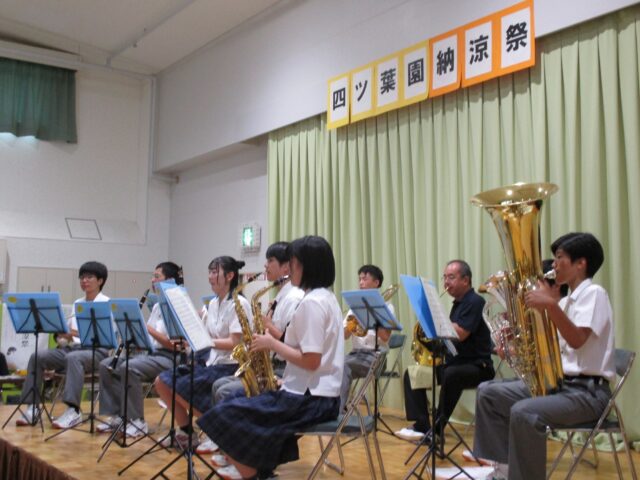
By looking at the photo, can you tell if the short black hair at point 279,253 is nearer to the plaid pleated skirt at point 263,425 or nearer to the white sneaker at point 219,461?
the white sneaker at point 219,461

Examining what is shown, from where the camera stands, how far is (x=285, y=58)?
845 centimetres

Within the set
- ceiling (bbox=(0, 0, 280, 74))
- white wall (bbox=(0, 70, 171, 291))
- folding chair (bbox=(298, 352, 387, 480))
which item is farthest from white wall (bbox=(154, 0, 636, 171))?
folding chair (bbox=(298, 352, 387, 480))

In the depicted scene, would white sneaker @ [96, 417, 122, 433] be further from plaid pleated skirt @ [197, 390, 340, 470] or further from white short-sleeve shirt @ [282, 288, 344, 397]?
white short-sleeve shirt @ [282, 288, 344, 397]

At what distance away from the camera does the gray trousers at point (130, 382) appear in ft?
17.0

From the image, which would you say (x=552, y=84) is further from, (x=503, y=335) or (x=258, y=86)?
(x=258, y=86)

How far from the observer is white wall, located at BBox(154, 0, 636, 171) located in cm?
632

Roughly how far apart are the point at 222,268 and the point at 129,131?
7.34 meters

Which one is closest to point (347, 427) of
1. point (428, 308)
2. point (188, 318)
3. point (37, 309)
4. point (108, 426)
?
point (428, 308)

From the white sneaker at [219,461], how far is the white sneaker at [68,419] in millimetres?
1710

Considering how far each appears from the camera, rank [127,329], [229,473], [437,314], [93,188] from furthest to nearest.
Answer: [93,188] → [127,329] → [229,473] → [437,314]

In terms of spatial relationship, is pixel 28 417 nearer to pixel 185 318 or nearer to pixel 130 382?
pixel 130 382

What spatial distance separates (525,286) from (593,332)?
14.3 inches

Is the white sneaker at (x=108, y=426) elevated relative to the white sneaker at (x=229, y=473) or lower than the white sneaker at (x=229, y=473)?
lower

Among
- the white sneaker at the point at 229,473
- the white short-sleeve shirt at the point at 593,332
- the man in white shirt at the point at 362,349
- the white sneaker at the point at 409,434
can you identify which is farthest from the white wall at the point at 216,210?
the white short-sleeve shirt at the point at 593,332
